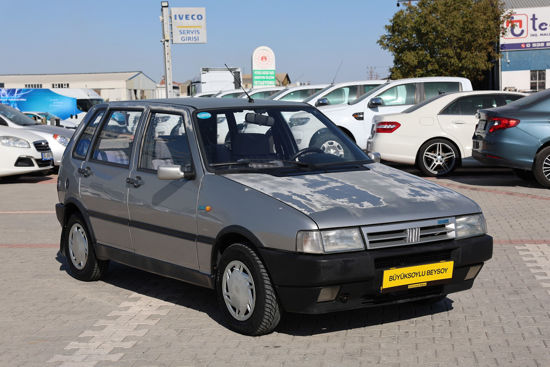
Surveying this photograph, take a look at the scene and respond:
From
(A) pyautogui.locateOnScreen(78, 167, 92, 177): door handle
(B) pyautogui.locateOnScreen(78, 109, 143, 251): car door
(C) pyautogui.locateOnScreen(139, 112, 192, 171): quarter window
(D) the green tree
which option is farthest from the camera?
(D) the green tree

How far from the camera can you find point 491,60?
Answer: 5734 centimetres

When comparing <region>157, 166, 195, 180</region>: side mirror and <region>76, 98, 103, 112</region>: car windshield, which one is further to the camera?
<region>76, 98, 103, 112</region>: car windshield

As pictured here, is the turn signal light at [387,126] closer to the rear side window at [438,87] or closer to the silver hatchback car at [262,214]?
the rear side window at [438,87]

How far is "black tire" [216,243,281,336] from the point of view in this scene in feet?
17.1

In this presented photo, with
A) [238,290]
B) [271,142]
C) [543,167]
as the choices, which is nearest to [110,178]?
[271,142]

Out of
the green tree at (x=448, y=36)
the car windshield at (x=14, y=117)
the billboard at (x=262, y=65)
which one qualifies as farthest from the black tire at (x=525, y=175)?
the green tree at (x=448, y=36)

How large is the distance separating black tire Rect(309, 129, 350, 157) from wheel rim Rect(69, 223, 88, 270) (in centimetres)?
221

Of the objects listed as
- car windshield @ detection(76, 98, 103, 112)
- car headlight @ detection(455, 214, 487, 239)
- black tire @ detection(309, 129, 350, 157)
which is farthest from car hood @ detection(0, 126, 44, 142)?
car windshield @ detection(76, 98, 103, 112)

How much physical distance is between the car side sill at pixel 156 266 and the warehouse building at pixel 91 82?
392 feet

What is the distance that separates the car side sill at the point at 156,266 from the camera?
5878 millimetres

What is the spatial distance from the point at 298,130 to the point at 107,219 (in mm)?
1688

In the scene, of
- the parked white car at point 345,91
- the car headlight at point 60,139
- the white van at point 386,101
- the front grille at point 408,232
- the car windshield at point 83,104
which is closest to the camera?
the front grille at point 408,232

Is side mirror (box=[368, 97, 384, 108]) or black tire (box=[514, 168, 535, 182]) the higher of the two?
side mirror (box=[368, 97, 384, 108])

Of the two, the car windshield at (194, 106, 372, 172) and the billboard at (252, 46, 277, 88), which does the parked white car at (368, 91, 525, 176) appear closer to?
the car windshield at (194, 106, 372, 172)
